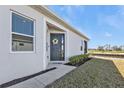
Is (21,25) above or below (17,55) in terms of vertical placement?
above

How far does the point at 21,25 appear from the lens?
7824 millimetres

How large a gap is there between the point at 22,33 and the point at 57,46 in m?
7.41

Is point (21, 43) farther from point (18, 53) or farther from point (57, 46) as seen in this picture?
point (57, 46)

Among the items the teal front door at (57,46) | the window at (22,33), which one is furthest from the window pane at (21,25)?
the teal front door at (57,46)

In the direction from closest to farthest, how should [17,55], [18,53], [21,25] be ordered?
[17,55] < [18,53] < [21,25]

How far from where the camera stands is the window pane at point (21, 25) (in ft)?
23.8

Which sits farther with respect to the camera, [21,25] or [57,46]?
[57,46]

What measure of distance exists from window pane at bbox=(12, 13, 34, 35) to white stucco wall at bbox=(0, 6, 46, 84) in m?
0.26

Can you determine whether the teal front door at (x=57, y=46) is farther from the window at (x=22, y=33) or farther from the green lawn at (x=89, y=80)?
the window at (x=22, y=33)

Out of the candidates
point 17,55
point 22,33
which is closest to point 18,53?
point 17,55

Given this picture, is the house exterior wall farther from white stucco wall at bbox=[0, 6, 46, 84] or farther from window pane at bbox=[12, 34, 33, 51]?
window pane at bbox=[12, 34, 33, 51]

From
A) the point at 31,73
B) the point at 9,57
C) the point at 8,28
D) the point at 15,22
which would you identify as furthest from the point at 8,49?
the point at 31,73

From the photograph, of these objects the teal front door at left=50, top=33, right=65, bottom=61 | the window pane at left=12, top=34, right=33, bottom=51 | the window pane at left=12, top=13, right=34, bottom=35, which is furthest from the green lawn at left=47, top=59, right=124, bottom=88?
the teal front door at left=50, top=33, right=65, bottom=61
